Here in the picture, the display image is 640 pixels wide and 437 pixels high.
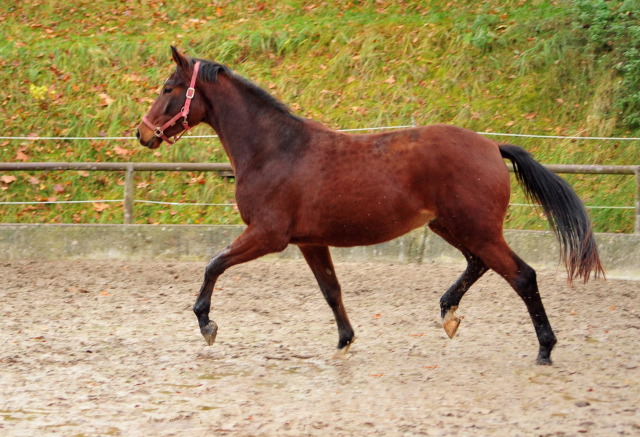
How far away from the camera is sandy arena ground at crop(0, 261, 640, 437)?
3.30 metres

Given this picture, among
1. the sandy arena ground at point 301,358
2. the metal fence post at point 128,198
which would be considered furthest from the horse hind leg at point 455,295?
the metal fence post at point 128,198

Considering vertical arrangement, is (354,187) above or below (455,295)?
above

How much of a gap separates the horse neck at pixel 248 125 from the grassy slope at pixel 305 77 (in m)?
3.95

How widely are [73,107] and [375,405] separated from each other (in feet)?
26.6

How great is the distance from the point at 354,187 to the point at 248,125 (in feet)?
2.91

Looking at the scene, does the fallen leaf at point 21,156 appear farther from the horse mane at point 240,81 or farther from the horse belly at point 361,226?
the horse belly at point 361,226

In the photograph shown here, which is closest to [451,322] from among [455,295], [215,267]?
[455,295]

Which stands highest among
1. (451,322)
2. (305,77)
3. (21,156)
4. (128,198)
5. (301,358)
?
(305,77)

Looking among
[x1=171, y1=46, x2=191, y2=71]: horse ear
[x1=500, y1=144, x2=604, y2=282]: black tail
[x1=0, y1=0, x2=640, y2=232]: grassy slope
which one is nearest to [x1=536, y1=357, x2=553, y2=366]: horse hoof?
[x1=500, y1=144, x2=604, y2=282]: black tail

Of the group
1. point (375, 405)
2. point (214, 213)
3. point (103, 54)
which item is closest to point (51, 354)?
point (375, 405)

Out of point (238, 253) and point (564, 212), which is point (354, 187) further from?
point (564, 212)

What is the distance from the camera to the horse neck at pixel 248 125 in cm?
445

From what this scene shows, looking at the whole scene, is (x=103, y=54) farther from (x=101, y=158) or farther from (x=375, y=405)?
(x=375, y=405)

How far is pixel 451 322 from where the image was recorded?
4.71 meters
